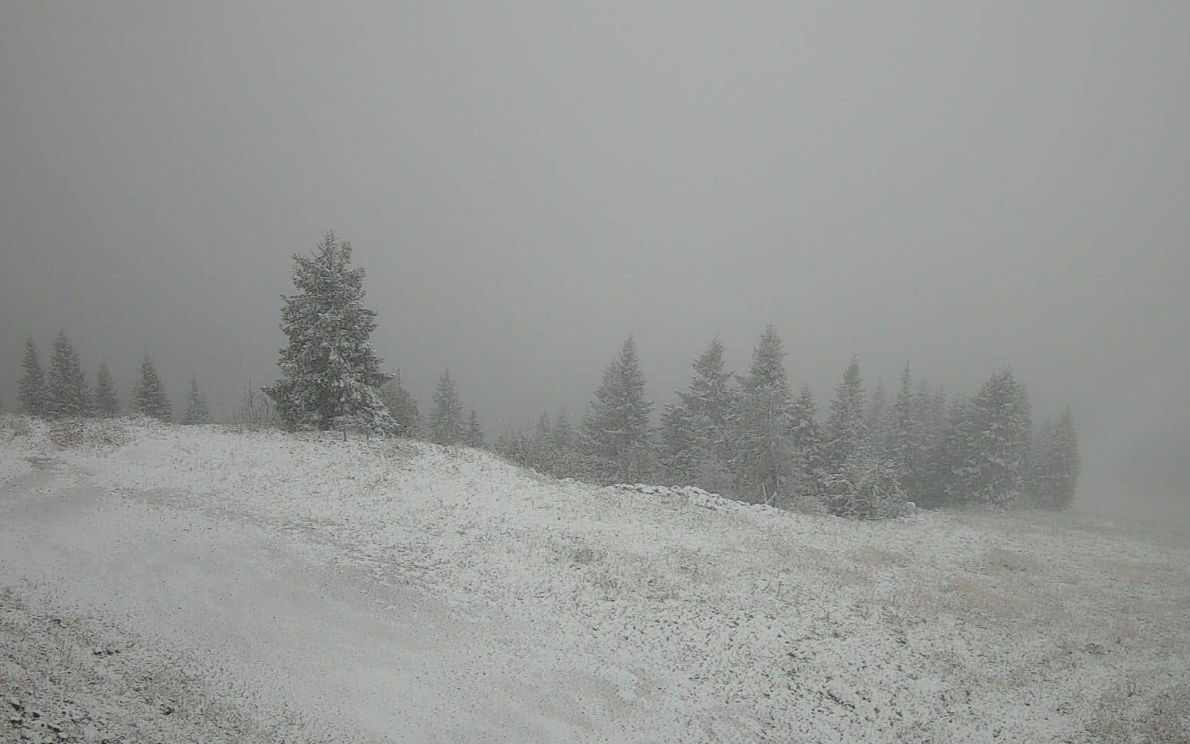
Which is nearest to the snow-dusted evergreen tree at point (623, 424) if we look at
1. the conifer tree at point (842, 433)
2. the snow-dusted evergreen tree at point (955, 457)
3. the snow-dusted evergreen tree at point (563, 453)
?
the snow-dusted evergreen tree at point (563, 453)

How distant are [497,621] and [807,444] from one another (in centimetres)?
3245

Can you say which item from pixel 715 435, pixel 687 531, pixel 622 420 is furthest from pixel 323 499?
pixel 715 435

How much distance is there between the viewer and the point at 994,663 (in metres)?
11.8

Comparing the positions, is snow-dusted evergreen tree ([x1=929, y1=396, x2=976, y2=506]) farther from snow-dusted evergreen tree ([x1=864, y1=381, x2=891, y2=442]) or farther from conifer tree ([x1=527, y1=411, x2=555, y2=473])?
conifer tree ([x1=527, y1=411, x2=555, y2=473])

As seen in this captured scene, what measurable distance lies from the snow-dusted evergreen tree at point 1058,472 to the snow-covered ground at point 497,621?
3780 centimetres

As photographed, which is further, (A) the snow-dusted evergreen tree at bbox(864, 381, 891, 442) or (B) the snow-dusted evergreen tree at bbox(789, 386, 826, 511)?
(A) the snow-dusted evergreen tree at bbox(864, 381, 891, 442)

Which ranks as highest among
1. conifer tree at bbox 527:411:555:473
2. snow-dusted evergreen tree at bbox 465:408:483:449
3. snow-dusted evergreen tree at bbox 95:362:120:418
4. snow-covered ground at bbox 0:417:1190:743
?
snow-dusted evergreen tree at bbox 95:362:120:418

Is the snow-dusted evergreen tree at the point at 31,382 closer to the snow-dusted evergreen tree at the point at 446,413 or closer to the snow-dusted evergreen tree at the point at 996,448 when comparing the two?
the snow-dusted evergreen tree at the point at 446,413

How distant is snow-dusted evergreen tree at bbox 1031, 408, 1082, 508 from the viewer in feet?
172

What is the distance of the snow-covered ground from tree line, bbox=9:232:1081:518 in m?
7.38

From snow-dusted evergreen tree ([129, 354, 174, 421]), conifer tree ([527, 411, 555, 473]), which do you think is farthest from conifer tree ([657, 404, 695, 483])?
snow-dusted evergreen tree ([129, 354, 174, 421])

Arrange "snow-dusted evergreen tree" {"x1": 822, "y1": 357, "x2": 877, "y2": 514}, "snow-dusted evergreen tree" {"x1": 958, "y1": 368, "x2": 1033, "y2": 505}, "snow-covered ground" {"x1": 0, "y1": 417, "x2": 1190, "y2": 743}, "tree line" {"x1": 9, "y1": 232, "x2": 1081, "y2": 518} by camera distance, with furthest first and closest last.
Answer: "snow-dusted evergreen tree" {"x1": 958, "y1": 368, "x2": 1033, "y2": 505} < "snow-dusted evergreen tree" {"x1": 822, "y1": 357, "x2": 877, "y2": 514} < "tree line" {"x1": 9, "y1": 232, "x2": 1081, "y2": 518} < "snow-covered ground" {"x1": 0, "y1": 417, "x2": 1190, "y2": 743}

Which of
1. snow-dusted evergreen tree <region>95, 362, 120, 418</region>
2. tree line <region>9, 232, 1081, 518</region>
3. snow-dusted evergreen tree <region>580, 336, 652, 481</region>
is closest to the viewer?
tree line <region>9, 232, 1081, 518</region>

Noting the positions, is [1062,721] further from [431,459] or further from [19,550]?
[19,550]
